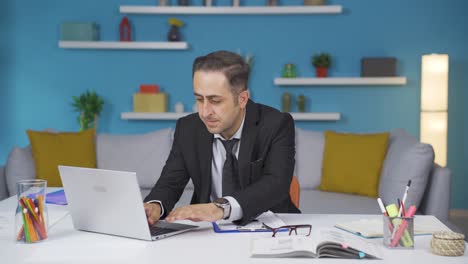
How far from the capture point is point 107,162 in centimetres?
493

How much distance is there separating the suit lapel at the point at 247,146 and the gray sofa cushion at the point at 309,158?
227 cm

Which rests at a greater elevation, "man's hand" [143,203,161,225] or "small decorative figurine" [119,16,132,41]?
"small decorative figurine" [119,16,132,41]

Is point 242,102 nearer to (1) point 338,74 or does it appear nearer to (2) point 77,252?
(2) point 77,252

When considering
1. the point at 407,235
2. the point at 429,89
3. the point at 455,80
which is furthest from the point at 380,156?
the point at 407,235

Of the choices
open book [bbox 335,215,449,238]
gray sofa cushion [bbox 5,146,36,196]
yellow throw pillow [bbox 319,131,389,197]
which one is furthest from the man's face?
gray sofa cushion [bbox 5,146,36,196]

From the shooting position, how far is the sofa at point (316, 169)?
13.3ft

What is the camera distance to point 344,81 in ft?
19.0

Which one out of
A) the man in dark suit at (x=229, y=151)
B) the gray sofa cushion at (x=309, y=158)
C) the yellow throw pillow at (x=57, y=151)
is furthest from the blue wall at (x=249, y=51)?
the man in dark suit at (x=229, y=151)

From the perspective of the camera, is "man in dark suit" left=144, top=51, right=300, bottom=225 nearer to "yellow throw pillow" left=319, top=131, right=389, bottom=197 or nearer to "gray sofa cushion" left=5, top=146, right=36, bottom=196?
"yellow throw pillow" left=319, top=131, right=389, bottom=197

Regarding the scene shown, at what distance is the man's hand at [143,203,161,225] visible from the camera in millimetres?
2189

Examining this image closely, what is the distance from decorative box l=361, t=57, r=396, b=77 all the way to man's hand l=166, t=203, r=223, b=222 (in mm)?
3911

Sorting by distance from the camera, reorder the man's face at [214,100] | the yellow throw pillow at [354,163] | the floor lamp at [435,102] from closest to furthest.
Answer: the man's face at [214,100], the yellow throw pillow at [354,163], the floor lamp at [435,102]

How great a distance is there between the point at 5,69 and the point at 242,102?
415 cm

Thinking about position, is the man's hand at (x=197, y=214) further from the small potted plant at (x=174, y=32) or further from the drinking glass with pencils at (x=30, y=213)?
the small potted plant at (x=174, y=32)
